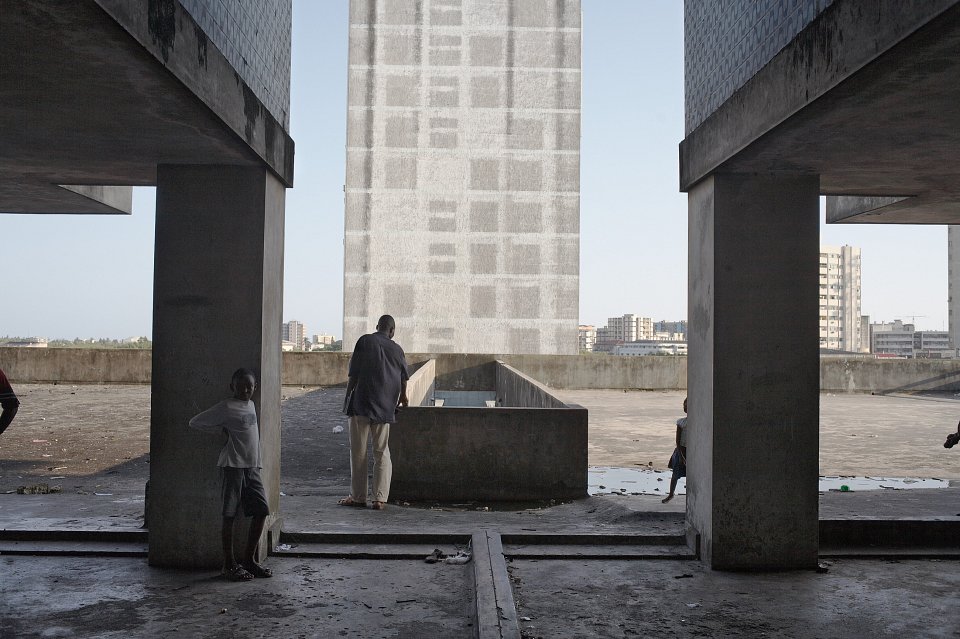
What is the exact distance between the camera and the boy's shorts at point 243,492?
5523 mm

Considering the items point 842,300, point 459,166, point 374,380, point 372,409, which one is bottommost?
point 372,409

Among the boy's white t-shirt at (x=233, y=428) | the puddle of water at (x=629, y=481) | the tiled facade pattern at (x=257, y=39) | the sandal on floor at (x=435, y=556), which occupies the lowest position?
the puddle of water at (x=629, y=481)

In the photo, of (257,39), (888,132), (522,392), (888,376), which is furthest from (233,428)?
(888,376)

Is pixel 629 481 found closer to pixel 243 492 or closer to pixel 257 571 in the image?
pixel 257 571

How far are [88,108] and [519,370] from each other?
74.4ft

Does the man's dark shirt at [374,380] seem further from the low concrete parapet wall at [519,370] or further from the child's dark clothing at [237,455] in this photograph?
the low concrete parapet wall at [519,370]

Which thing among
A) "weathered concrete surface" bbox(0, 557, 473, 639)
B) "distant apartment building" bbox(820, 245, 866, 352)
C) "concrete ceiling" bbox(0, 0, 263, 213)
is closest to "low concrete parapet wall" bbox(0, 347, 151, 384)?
"concrete ceiling" bbox(0, 0, 263, 213)

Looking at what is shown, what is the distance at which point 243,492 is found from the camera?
561cm

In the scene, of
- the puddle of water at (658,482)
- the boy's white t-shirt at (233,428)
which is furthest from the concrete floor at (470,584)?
the puddle of water at (658,482)

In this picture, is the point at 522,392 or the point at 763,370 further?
the point at 522,392

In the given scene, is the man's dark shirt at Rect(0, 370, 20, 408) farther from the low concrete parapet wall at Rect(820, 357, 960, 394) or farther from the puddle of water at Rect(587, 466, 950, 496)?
the low concrete parapet wall at Rect(820, 357, 960, 394)

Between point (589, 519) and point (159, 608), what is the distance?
3.85 metres

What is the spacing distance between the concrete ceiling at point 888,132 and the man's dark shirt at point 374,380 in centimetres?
361

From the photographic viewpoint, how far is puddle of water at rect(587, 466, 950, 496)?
979 cm
